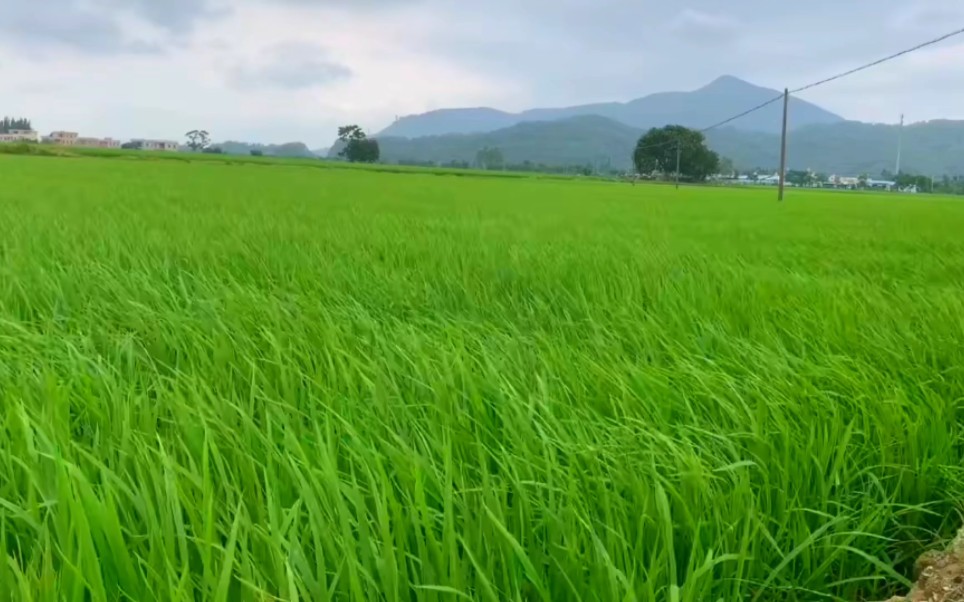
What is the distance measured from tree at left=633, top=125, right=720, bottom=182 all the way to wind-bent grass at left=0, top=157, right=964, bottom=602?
175ft

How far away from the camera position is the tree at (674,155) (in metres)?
54.7

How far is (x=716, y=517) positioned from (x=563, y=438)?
0.30m

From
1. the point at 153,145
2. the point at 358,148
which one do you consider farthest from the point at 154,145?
the point at 358,148

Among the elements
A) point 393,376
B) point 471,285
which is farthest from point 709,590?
point 471,285

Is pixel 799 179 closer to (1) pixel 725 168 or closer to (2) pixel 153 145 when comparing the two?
(1) pixel 725 168

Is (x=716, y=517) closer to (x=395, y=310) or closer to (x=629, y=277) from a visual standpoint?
(x=395, y=310)

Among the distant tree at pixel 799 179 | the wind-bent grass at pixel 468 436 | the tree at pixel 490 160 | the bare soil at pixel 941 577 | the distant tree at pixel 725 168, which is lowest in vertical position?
the bare soil at pixel 941 577

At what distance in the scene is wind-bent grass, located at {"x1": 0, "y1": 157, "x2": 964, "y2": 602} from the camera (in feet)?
2.66

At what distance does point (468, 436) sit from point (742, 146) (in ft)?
613

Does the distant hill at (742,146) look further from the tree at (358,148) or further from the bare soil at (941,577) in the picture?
the bare soil at (941,577)

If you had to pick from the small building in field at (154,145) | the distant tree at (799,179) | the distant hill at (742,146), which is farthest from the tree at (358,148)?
the distant hill at (742,146)

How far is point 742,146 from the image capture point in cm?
17125

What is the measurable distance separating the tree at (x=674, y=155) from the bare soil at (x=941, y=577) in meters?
54.6

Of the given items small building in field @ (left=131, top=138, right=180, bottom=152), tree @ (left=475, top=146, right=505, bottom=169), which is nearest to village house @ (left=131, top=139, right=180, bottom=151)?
small building in field @ (left=131, top=138, right=180, bottom=152)
